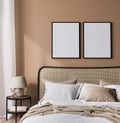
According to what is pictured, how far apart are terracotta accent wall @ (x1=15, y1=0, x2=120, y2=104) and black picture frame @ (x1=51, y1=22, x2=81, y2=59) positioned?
77 mm

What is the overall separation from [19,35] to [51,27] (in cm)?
61

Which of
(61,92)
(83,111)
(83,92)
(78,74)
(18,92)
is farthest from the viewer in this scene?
(78,74)

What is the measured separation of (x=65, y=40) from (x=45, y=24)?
0.48 m

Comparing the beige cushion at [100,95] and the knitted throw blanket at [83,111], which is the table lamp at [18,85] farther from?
the knitted throw blanket at [83,111]

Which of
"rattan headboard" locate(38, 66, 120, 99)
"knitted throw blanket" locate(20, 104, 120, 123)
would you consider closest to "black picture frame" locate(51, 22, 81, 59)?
"rattan headboard" locate(38, 66, 120, 99)

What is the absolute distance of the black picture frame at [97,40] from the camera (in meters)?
6.11

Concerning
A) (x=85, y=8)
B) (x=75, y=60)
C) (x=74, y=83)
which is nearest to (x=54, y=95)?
(x=74, y=83)

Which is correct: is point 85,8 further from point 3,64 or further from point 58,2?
point 3,64

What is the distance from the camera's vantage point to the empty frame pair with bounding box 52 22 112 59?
6.11m

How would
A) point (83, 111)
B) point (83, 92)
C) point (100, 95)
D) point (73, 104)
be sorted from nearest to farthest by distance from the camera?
point (83, 111) → point (73, 104) → point (100, 95) → point (83, 92)

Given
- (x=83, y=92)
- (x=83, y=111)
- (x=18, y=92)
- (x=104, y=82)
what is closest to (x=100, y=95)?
(x=83, y=92)

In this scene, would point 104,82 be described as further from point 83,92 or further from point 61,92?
point 61,92

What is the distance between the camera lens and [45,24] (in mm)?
6188

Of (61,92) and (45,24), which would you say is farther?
(45,24)
